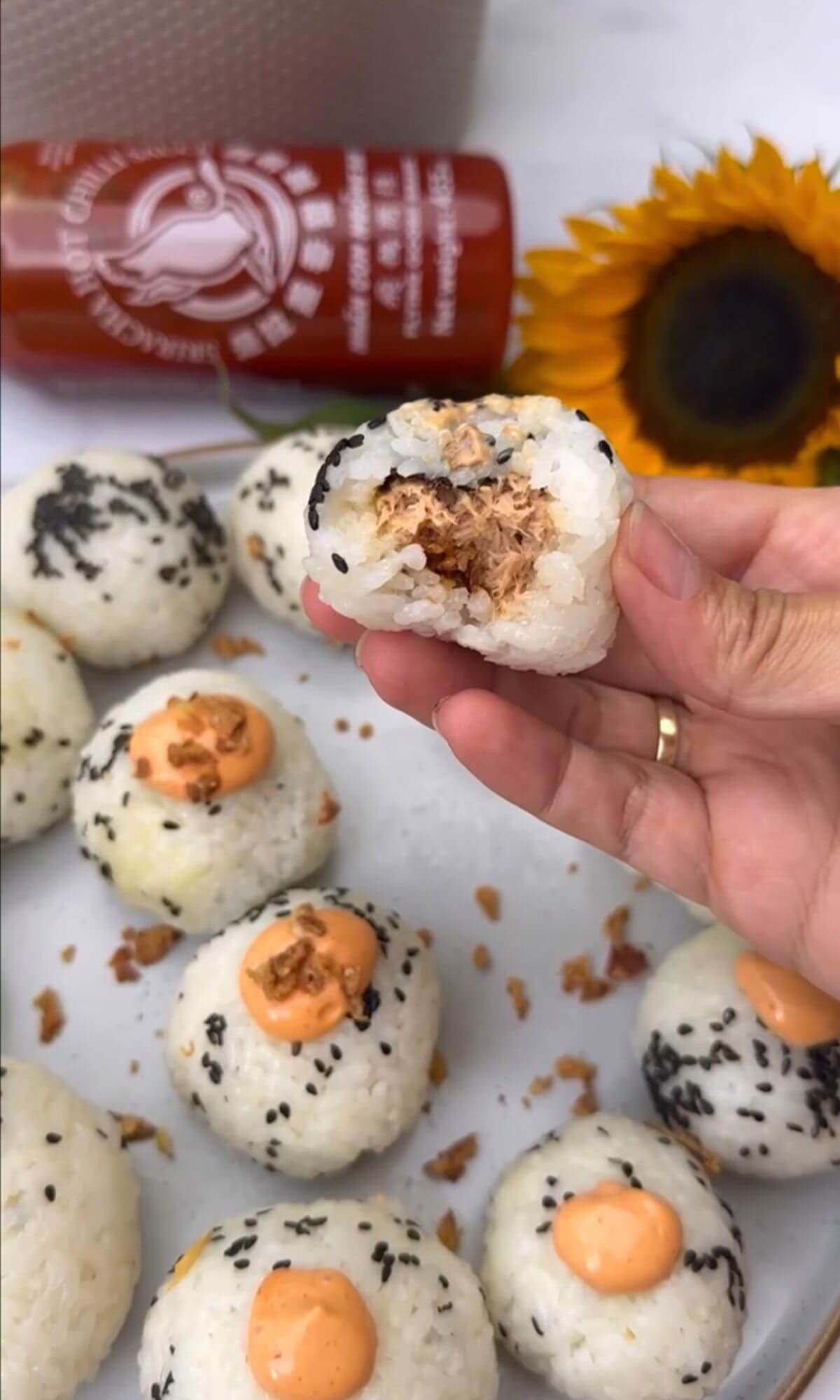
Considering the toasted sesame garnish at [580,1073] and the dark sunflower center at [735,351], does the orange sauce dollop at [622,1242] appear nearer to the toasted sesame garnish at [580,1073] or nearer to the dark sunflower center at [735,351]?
the toasted sesame garnish at [580,1073]

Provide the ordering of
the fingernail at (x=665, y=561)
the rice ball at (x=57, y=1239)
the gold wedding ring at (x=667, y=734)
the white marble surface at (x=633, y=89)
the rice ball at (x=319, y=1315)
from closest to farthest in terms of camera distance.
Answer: the fingernail at (x=665, y=561), the rice ball at (x=319, y=1315), the rice ball at (x=57, y=1239), the gold wedding ring at (x=667, y=734), the white marble surface at (x=633, y=89)

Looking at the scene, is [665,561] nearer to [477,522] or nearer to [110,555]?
[477,522]

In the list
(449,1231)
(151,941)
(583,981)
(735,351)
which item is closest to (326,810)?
(151,941)

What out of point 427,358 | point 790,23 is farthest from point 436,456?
point 790,23

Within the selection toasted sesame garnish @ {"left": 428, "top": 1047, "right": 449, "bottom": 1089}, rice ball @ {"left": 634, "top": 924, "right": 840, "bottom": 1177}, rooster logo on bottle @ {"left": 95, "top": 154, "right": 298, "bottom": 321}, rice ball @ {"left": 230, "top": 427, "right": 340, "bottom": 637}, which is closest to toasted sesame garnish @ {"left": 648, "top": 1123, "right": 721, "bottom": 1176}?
rice ball @ {"left": 634, "top": 924, "right": 840, "bottom": 1177}

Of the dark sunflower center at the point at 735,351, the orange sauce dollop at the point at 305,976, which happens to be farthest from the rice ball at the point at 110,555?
the dark sunflower center at the point at 735,351

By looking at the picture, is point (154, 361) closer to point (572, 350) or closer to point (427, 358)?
point (427, 358)
